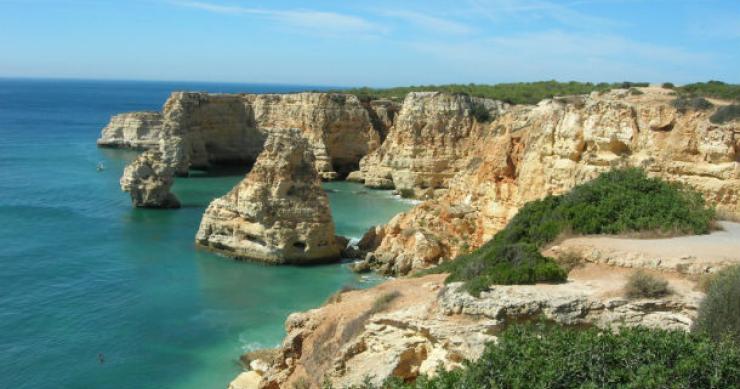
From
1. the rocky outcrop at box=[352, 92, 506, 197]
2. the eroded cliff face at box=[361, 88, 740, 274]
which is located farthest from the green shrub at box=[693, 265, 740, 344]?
the rocky outcrop at box=[352, 92, 506, 197]

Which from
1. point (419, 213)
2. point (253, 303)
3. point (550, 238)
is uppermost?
point (550, 238)

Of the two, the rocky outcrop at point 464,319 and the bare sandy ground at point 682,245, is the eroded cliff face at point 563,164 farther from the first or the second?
the rocky outcrop at point 464,319

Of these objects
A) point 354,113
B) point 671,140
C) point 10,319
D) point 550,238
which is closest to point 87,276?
point 10,319

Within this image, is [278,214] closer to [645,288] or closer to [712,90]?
[712,90]

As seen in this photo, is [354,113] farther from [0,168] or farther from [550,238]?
[550,238]

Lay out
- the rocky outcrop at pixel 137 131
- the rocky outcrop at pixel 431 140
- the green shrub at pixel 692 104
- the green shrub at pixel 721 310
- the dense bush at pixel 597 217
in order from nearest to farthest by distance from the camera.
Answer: the green shrub at pixel 721 310 < the dense bush at pixel 597 217 < the green shrub at pixel 692 104 < the rocky outcrop at pixel 431 140 < the rocky outcrop at pixel 137 131

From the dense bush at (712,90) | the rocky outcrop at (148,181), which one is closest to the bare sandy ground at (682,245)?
the dense bush at (712,90)

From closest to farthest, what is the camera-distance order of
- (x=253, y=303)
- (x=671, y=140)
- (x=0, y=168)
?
(x=671, y=140) → (x=253, y=303) → (x=0, y=168)
